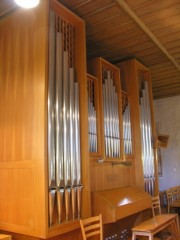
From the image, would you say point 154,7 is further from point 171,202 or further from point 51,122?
point 171,202

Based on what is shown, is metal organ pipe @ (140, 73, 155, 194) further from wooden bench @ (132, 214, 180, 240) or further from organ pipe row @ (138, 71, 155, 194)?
wooden bench @ (132, 214, 180, 240)

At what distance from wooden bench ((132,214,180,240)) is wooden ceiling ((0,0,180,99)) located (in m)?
3.23

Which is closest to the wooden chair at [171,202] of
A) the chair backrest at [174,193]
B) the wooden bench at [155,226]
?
the chair backrest at [174,193]

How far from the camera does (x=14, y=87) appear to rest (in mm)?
3936

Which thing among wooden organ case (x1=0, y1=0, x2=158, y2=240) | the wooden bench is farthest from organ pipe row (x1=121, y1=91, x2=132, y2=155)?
the wooden bench

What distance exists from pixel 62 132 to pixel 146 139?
2874mm

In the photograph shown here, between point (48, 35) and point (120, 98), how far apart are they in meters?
2.09

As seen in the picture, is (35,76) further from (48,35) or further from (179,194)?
(179,194)

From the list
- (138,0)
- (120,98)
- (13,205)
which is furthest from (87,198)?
(138,0)

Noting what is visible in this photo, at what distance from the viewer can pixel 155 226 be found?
4.08m

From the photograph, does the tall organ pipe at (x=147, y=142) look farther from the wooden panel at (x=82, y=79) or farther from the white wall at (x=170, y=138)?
the white wall at (x=170, y=138)

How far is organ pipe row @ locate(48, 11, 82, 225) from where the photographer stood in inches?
133

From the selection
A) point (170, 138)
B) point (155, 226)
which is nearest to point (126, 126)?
point (155, 226)

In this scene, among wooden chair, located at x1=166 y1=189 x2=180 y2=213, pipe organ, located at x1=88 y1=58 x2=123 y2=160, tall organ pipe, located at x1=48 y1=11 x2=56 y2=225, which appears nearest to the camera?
tall organ pipe, located at x1=48 y1=11 x2=56 y2=225
